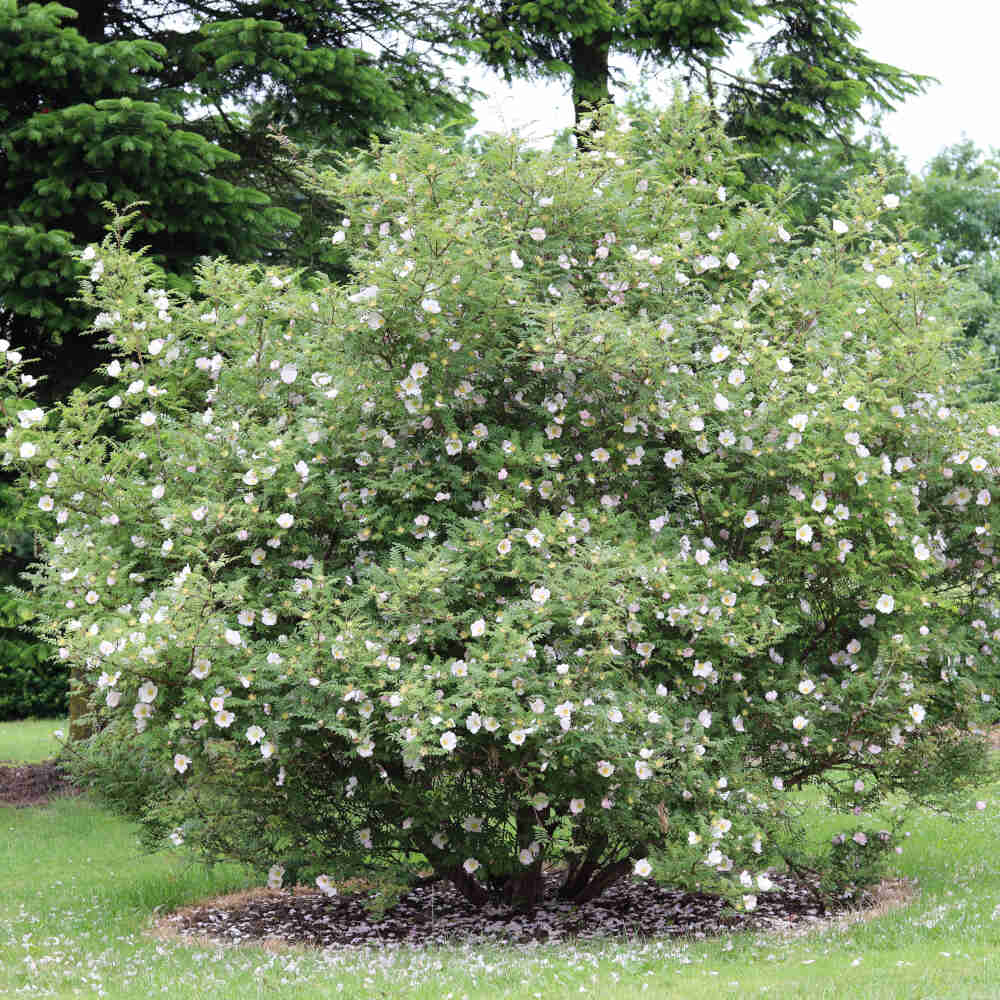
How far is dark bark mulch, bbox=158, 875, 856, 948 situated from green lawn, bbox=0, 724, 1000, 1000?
1.27ft

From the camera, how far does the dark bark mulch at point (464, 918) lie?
6.07 meters

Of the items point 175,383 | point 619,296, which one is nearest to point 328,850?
point 175,383

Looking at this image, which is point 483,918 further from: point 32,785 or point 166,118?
point 32,785

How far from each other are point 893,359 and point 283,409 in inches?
122

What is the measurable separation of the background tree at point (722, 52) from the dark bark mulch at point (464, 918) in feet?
26.4

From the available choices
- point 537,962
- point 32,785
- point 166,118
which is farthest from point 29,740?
point 537,962

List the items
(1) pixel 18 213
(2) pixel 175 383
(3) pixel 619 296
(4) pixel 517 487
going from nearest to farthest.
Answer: (4) pixel 517 487 → (3) pixel 619 296 → (2) pixel 175 383 → (1) pixel 18 213

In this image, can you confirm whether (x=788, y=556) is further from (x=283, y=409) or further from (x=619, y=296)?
(x=283, y=409)

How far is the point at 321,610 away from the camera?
5.14 metres

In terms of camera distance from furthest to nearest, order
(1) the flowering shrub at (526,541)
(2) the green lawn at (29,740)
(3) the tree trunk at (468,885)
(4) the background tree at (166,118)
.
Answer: (2) the green lawn at (29,740), (4) the background tree at (166,118), (3) the tree trunk at (468,885), (1) the flowering shrub at (526,541)

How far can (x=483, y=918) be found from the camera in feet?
20.9

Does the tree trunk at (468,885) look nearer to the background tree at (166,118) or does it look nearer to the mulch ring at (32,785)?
the background tree at (166,118)

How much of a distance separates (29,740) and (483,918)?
1207 centimetres

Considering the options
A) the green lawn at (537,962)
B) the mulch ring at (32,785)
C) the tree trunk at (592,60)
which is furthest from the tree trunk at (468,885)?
the tree trunk at (592,60)
